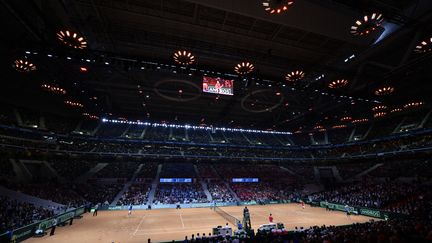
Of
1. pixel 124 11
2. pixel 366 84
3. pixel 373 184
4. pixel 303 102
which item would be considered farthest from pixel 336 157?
pixel 124 11

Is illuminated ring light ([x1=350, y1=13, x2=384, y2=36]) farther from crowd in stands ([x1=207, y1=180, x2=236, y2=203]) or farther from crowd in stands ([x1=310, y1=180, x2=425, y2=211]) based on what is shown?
crowd in stands ([x1=207, y1=180, x2=236, y2=203])

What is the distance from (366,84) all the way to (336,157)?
30.2m

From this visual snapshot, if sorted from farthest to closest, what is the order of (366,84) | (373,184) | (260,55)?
1. (373,184)
2. (366,84)
3. (260,55)

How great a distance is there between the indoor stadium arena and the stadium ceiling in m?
0.13

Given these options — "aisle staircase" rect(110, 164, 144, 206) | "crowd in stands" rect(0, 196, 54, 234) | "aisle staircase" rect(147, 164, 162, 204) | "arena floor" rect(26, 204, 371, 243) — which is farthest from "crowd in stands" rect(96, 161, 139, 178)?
"crowd in stands" rect(0, 196, 54, 234)

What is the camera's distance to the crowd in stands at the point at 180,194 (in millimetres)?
36875

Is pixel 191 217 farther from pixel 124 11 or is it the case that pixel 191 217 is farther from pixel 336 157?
pixel 336 157

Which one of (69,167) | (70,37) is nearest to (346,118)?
(70,37)

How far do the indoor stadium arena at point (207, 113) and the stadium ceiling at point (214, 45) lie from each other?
128mm

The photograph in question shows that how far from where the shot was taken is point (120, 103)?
3500cm

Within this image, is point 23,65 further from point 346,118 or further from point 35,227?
point 346,118

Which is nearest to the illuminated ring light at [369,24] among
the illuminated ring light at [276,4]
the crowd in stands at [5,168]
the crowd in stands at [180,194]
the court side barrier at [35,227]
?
the illuminated ring light at [276,4]

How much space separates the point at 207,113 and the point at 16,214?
2813 cm

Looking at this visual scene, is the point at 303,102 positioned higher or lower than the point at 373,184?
higher
